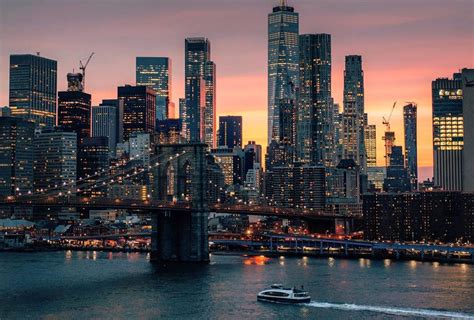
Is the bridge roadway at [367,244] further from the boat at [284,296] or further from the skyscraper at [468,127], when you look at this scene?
the boat at [284,296]

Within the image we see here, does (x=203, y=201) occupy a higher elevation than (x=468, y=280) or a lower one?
higher

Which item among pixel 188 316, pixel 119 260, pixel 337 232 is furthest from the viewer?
pixel 337 232

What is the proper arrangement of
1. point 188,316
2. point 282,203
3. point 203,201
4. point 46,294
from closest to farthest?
point 188,316 < point 46,294 < point 203,201 < point 282,203

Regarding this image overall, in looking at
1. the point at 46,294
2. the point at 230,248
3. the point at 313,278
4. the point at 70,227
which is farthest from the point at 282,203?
the point at 46,294

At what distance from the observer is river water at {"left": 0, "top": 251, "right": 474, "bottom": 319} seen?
52.7 m

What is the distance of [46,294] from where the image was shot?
60.8 meters

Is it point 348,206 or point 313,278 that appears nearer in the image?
point 313,278

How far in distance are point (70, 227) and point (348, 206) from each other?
67.1 meters

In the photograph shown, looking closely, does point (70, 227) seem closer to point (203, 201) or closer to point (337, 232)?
point (337, 232)

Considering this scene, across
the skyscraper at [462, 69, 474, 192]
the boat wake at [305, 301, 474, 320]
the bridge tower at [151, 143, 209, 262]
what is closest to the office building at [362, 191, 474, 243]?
the skyscraper at [462, 69, 474, 192]

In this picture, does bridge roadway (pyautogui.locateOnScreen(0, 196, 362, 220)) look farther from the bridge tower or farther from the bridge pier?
the bridge pier

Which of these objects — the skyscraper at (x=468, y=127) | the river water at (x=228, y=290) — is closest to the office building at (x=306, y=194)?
the skyscraper at (x=468, y=127)

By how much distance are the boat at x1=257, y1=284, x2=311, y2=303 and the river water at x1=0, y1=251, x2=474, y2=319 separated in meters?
0.85

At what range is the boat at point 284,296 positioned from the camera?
5698 cm
